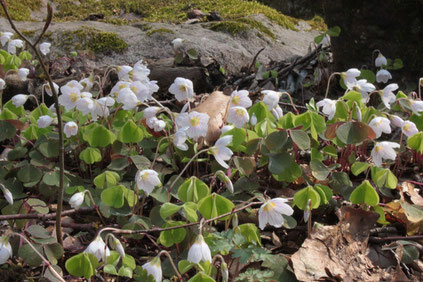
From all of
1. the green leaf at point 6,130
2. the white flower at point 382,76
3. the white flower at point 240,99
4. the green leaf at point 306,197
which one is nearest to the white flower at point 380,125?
the green leaf at point 306,197

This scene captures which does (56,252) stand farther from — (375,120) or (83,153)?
(375,120)

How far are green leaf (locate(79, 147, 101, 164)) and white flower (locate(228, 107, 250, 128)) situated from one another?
0.67 meters

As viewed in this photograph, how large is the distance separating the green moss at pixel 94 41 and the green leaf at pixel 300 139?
2.78 metres

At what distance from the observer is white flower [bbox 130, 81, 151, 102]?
2404 millimetres

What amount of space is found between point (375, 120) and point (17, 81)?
2956 millimetres

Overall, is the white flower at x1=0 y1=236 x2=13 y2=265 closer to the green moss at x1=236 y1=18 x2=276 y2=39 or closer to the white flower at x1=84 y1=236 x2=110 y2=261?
the white flower at x1=84 y1=236 x2=110 y2=261

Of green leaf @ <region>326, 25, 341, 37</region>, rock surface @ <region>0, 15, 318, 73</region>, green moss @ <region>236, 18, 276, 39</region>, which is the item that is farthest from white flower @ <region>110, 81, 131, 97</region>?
green moss @ <region>236, 18, 276, 39</region>

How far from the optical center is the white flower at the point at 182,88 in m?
2.41

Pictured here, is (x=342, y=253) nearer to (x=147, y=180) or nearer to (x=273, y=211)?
(x=273, y=211)

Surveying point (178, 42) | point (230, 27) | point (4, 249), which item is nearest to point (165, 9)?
point (230, 27)

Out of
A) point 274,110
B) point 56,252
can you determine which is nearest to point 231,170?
point 274,110

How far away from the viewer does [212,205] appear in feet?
5.76

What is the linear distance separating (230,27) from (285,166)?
3.18 metres

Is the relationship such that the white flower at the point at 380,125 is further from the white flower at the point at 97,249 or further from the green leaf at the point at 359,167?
the white flower at the point at 97,249
